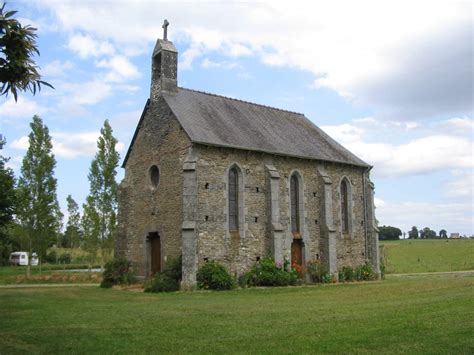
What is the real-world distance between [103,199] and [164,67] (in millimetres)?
16745

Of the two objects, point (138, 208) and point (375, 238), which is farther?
point (375, 238)

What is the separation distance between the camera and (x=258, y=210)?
24.6 m

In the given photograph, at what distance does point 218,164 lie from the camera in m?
23.4

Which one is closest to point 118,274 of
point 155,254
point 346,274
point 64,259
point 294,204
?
point 155,254

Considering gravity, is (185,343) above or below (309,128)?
below

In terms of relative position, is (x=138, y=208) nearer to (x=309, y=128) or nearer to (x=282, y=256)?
(x=282, y=256)

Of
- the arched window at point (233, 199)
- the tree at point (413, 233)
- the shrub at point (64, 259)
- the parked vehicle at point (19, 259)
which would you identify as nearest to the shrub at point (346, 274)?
the arched window at point (233, 199)

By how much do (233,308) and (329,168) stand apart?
1576cm

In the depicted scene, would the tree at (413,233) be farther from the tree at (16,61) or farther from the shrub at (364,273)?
the tree at (16,61)

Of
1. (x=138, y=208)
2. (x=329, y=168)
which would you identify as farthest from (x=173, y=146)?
(x=329, y=168)

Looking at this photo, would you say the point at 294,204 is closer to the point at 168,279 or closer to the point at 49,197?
the point at 168,279

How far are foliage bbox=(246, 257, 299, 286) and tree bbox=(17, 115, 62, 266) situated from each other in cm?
1812

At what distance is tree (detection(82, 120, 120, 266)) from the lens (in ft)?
125

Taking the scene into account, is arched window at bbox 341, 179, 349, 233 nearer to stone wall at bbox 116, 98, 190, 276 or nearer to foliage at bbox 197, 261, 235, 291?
foliage at bbox 197, 261, 235, 291
